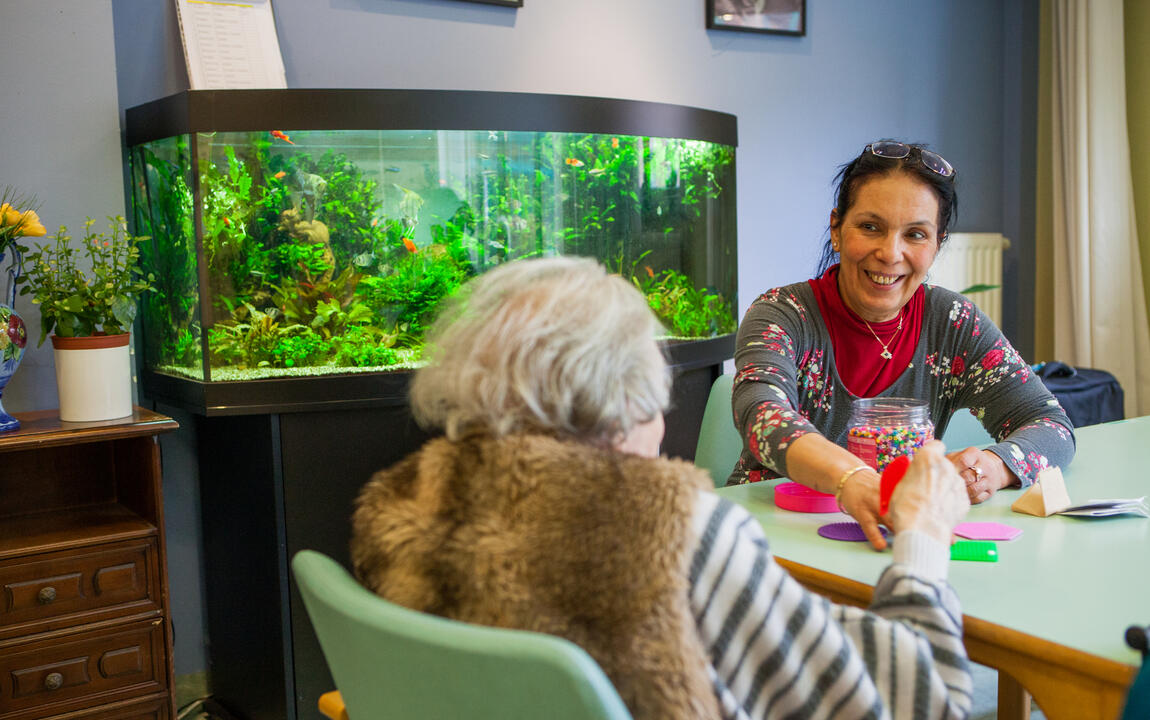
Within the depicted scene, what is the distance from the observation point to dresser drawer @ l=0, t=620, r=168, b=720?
208cm

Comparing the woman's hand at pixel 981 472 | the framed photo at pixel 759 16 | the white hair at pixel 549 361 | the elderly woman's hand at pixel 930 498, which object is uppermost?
the framed photo at pixel 759 16

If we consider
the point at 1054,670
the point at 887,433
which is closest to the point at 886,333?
the point at 887,433

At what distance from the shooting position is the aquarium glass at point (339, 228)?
238 cm

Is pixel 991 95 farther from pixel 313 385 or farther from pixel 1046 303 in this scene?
pixel 313 385

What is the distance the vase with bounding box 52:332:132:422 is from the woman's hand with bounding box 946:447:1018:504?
5.68 ft

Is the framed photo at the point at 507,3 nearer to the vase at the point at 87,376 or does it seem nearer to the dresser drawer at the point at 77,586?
the vase at the point at 87,376

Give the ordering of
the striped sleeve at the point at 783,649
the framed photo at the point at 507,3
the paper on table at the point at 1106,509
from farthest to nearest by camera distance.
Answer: the framed photo at the point at 507,3
the paper on table at the point at 1106,509
the striped sleeve at the point at 783,649

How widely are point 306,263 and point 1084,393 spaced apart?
2837 mm

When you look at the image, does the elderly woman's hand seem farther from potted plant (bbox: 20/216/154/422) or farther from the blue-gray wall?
the blue-gray wall

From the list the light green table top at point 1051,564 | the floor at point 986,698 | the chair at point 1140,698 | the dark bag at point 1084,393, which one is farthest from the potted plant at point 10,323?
the dark bag at point 1084,393

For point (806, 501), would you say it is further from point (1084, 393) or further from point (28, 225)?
point (1084, 393)

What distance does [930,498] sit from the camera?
117cm

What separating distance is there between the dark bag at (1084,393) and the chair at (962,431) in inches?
67.4

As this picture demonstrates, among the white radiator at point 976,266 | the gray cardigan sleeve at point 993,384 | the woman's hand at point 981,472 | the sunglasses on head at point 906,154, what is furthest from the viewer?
the white radiator at point 976,266
